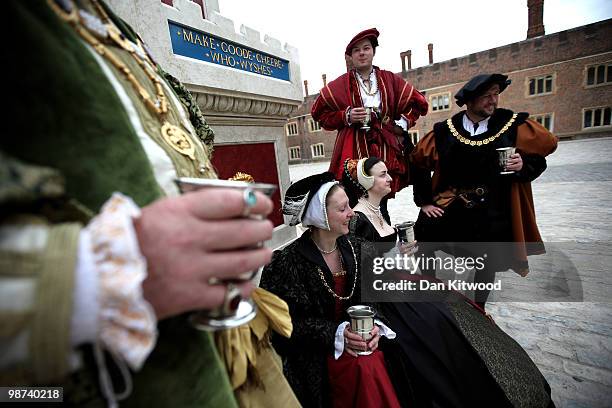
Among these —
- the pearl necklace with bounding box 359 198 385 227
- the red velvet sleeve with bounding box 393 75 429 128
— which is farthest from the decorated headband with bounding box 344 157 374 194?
the red velvet sleeve with bounding box 393 75 429 128

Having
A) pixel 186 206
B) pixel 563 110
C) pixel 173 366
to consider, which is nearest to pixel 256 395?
pixel 173 366

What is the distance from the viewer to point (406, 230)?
2459mm

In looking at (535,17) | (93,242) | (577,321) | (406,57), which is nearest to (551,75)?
(535,17)

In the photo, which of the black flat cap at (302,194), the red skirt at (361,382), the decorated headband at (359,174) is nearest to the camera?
the red skirt at (361,382)

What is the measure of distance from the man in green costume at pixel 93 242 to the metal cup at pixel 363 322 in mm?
1178

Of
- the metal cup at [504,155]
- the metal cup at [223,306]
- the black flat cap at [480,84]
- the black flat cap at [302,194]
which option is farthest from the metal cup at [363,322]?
the black flat cap at [480,84]

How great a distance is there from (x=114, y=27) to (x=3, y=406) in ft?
2.97

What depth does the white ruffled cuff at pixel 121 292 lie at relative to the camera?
0.41 m

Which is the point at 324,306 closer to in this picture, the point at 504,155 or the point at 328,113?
the point at 504,155

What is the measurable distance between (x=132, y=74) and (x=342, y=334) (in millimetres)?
1670

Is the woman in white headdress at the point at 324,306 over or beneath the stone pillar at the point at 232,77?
beneath

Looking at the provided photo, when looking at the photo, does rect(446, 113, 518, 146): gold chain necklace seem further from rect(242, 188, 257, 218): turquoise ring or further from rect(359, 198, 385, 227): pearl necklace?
rect(242, 188, 257, 218): turquoise ring

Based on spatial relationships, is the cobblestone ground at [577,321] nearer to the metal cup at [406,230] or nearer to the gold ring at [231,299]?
the metal cup at [406,230]

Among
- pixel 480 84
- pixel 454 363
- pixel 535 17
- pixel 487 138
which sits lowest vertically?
pixel 454 363
